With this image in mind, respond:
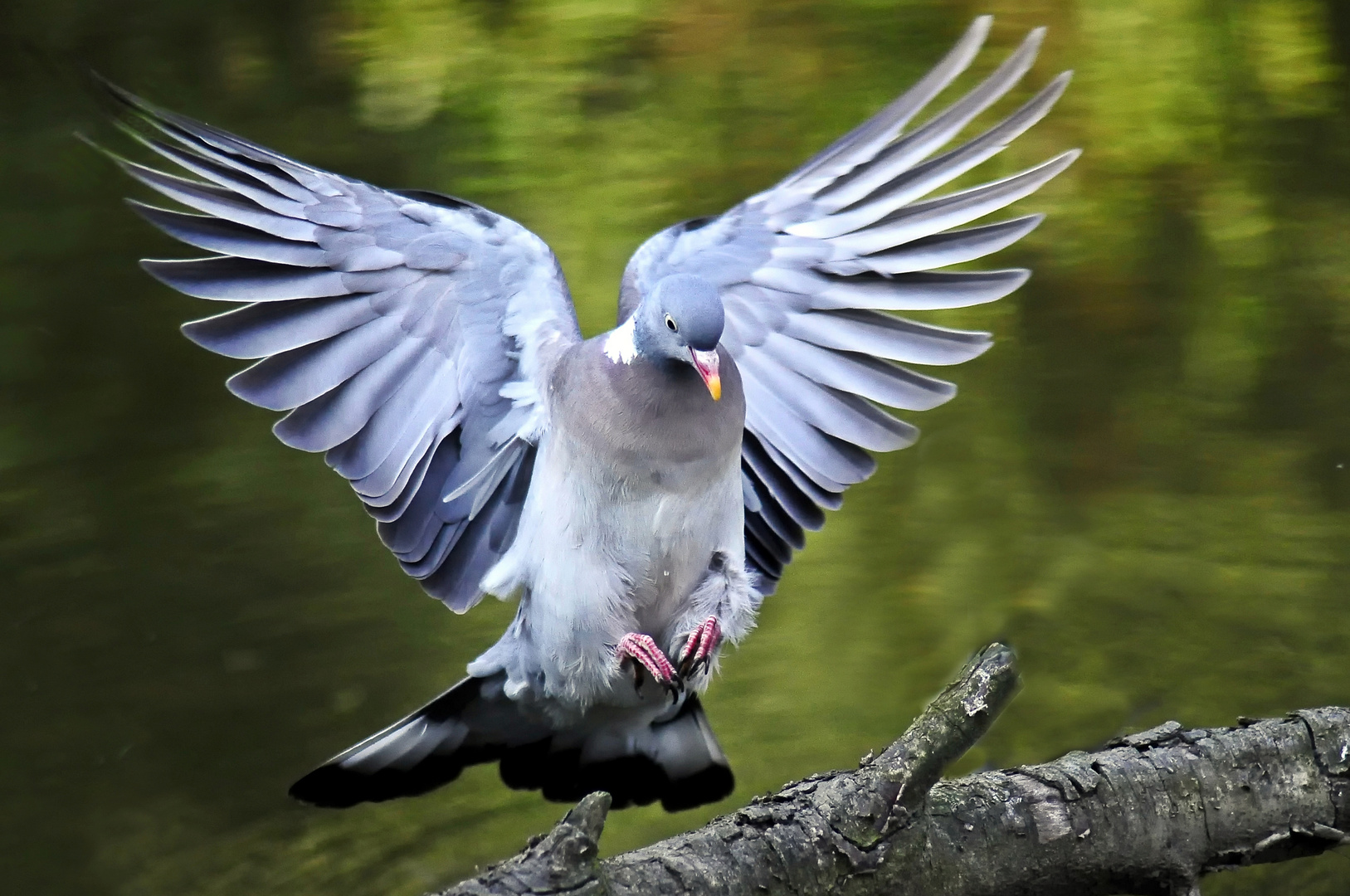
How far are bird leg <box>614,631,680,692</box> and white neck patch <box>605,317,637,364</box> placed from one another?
1.28 feet

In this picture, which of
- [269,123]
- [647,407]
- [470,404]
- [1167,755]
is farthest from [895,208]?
[269,123]

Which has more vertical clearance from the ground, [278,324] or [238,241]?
[238,241]

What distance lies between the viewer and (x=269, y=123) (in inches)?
128

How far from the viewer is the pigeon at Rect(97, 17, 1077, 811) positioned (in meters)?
1.94

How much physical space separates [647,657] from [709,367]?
45 cm

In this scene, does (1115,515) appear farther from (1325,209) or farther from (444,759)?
(444,759)

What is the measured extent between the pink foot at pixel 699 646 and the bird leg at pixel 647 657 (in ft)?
0.07

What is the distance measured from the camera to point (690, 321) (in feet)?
5.89

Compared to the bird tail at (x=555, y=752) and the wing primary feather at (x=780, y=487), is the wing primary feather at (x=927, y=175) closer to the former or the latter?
the wing primary feather at (x=780, y=487)

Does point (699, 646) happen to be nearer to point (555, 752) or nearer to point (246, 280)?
point (555, 752)

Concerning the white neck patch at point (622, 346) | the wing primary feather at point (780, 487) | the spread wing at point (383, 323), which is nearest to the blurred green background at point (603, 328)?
the wing primary feather at point (780, 487)

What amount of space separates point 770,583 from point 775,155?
150 cm

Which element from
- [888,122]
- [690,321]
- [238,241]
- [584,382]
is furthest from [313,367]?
[888,122]

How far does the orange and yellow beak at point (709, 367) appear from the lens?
1.78m
